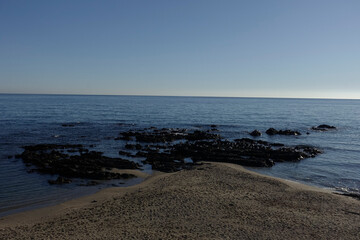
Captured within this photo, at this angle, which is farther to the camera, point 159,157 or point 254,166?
point 159,157

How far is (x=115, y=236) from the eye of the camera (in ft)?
38.4

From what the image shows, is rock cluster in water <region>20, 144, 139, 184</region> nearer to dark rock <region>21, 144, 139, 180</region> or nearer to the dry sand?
dark rock <region>21, 144, 139, 180</region>

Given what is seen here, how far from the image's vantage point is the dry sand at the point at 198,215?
1220 centimetres

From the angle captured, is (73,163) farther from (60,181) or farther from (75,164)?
(60,181)

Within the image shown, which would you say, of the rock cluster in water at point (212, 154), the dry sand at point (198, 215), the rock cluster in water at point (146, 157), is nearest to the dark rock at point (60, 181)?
the rock cluster in water at point (146, 157)

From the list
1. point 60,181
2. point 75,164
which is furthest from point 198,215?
point 75,164

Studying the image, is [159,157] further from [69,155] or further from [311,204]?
[311,204]

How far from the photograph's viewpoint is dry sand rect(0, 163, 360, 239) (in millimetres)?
12203

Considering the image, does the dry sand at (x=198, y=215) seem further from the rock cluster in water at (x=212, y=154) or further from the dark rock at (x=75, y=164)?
the rock cluster in water at (x=212, y=154)

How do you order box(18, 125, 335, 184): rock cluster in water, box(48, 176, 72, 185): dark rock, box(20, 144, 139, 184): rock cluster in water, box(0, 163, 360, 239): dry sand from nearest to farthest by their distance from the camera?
box(0, 163, 360, 239): dry sand < box(48, 176, 72, 185): dark rock < box(20, 144, 139, 184): rock cluster in water < box(18, 125, 335, 184): rock cluster in water

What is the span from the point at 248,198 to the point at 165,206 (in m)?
5.34

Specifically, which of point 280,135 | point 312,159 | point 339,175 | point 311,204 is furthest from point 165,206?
point 280,135

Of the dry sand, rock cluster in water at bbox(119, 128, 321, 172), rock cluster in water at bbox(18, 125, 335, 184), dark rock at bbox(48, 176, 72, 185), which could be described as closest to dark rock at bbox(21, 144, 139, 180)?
rock cluster in water at bbox(18, 125, 335, 184)

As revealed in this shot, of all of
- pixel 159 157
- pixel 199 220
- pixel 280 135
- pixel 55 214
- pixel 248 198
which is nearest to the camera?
pixel 199 220
